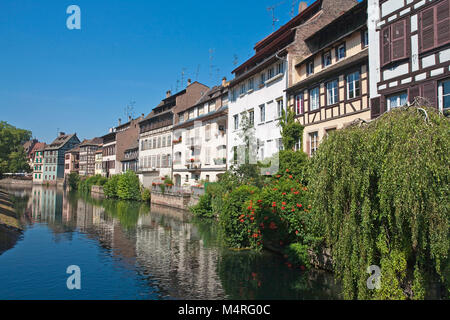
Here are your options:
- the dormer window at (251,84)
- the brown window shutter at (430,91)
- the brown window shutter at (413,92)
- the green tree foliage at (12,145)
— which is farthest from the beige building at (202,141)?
the green tree foliage at (12,145)

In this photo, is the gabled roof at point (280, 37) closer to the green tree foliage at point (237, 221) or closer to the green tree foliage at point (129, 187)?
the green tree foliage at point (237, 221)

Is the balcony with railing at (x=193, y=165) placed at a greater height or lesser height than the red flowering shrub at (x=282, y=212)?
greater

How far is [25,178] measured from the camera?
97.5 metres

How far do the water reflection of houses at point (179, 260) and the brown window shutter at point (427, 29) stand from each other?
11547 millimetres

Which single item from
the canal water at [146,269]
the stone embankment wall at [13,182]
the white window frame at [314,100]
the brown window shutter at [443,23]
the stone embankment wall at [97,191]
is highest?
the brown window shutter at [443,23]

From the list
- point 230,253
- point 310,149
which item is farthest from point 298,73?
point 230,253

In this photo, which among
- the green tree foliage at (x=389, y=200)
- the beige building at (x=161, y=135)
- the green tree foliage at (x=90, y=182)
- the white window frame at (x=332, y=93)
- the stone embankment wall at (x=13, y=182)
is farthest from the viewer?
the stone embankment wall at (x=13, y=182)

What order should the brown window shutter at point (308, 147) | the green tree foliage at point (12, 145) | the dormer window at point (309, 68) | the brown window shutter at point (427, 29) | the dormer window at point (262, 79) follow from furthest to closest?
the green tree foliage at point (12, 145)
the dormer window at point (262, 79)
the dormer window at point (309, 68)
the brown window shutter at point (308, 147)
the brown window shutter at point (427, 29)

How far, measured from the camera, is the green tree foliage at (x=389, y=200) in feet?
21.1

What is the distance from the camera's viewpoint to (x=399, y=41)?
13234mm

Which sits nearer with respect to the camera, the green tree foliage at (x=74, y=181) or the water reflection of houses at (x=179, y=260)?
the water reflection of houses at (x=179, y=260)

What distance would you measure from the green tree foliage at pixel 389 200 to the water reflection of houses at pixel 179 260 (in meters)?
4.45

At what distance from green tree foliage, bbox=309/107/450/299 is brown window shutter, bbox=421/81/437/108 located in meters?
5.49

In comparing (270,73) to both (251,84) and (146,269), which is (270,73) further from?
(146,269)
